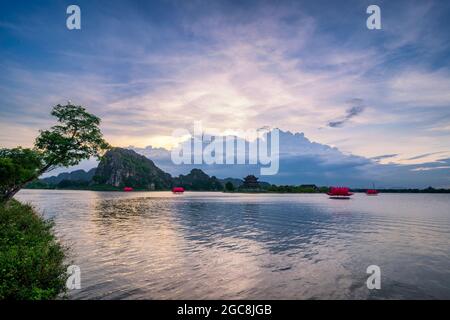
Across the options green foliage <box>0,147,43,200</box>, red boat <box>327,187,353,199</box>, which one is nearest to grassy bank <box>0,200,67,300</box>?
green foliage <box>0,147,43,200</box>

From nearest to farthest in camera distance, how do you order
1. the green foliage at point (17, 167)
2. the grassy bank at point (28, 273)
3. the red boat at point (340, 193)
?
the grassy bank at point (28, 273), the green foliage at point (17, 167), the red boat at point (340, 193)

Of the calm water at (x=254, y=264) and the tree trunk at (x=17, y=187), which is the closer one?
the calm water at (x=254, y=264)

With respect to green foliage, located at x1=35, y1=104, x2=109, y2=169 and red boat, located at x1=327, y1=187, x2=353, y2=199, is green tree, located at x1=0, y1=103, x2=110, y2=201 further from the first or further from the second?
red boat, located at x1=327, y1=187, x2=353, y2=199

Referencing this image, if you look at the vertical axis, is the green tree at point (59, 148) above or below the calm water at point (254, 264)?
above

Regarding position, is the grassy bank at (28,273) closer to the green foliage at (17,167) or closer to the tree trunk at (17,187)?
the green foliage at (17,167)

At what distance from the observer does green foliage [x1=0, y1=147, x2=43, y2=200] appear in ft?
116

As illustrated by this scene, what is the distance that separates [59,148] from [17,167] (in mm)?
6083

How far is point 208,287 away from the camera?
18.6 metres

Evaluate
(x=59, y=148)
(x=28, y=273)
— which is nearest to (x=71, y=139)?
(x=59, y=148)

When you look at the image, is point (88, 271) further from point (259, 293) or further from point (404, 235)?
point (404, 235)

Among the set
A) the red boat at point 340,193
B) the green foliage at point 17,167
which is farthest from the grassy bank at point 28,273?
the red boat at point 340,193

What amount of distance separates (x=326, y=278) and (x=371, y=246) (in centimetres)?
1520

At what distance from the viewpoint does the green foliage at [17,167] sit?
3538 cm
